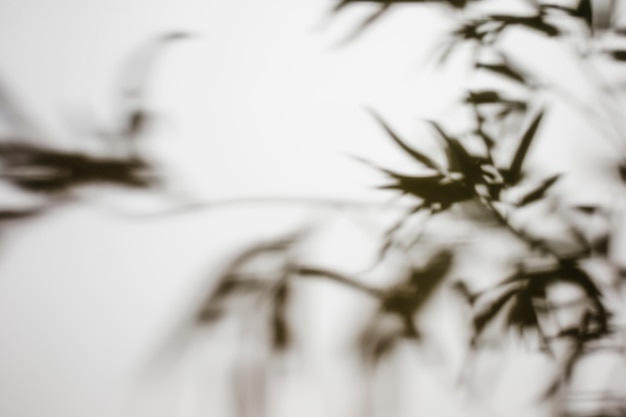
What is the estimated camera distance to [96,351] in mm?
630

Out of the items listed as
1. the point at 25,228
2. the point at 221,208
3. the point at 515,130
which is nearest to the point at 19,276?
the point at 25,228

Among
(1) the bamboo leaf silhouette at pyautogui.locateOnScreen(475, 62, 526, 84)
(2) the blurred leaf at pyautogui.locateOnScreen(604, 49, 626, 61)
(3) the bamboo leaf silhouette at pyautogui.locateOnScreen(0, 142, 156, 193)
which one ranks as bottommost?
(3) the bamboo leaf silhouette at pyautogui.locateOnScreen(0, 142, 156, 193)

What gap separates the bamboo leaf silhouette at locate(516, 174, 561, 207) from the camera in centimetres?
68

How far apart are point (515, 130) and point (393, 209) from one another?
251 millimetres

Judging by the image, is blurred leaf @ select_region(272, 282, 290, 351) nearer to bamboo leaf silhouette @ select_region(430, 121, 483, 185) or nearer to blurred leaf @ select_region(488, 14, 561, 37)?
bamboo leaf silhouette @ select_region(430, 121, 483, 185)

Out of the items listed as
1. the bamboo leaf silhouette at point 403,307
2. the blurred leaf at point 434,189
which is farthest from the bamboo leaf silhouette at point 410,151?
the bamboo leaf silhouette at point 403,307

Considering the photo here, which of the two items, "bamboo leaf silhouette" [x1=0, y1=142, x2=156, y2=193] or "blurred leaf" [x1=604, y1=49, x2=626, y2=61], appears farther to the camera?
"blurred leaf" [x1=604, y1=49, x2=626, y2=61]

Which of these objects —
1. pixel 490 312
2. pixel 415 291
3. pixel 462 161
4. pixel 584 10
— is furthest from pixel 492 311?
pixel 584 10

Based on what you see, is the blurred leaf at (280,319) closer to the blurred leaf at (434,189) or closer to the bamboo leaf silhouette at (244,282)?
the bamboo leaf silhouette at (244,282)

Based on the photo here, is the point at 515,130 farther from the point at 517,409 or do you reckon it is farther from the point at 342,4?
the point at 517,409

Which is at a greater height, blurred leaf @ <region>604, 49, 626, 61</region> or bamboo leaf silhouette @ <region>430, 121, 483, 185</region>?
blurred leaf @ <region>604, 49, 626, 61</region>

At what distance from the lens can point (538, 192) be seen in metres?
0.69

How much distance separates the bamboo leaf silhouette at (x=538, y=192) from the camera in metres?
0.68

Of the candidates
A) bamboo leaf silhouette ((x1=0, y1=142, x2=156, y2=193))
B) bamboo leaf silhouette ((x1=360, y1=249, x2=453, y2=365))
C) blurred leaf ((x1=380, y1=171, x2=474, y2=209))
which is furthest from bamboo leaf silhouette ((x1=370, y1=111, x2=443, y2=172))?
bamboo leaf silhouette ((x1=0, y1=142, x2=156, y2=193))
